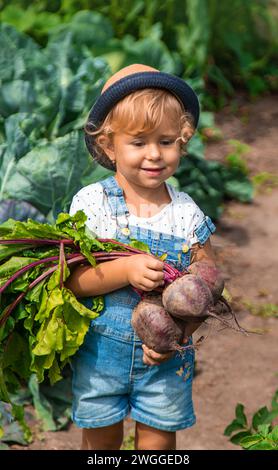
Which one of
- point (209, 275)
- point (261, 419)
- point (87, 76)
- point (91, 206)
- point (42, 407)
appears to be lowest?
point (42, 407)

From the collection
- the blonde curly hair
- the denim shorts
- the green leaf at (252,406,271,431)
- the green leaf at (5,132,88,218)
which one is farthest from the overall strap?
the green leaf at (5,132,88,218)

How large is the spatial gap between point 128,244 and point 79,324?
31 centimetres

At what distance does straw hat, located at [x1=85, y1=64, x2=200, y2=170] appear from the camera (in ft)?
9.57

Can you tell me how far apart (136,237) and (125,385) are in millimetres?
525

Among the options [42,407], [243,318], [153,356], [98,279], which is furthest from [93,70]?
[153,356]

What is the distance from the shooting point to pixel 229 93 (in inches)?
332

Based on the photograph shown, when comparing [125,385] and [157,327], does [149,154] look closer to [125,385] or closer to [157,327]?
[157,327]

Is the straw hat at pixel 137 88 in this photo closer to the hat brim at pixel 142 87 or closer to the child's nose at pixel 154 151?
the hat brim at pixel 142 87

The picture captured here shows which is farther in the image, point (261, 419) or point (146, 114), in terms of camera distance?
point (261, 419)

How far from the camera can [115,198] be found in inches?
120

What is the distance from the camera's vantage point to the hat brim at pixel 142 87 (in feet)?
9.56

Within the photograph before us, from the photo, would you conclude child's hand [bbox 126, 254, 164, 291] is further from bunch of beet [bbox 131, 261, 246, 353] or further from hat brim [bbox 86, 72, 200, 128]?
hat brim [bbox 86, 72, 200, 128]

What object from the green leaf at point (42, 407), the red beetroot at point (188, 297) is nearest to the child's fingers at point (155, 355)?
the red beetroot at point (188, 297)

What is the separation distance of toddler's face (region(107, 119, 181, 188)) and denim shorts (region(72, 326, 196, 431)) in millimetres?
551
